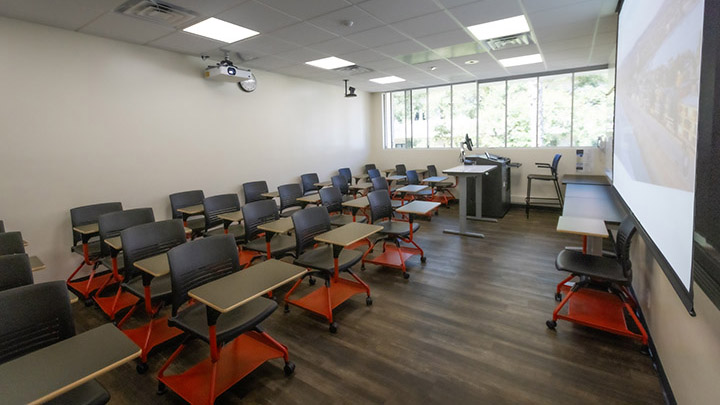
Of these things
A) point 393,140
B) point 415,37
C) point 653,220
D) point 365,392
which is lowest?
point 365,392

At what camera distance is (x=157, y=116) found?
15.1 feet

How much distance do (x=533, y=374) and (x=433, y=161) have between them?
21.6ft

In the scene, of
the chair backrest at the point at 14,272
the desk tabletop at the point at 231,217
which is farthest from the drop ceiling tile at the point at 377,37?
the chair backrest at the point at 14,272

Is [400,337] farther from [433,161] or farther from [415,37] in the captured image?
[433,161]

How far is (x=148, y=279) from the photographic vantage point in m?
2.43

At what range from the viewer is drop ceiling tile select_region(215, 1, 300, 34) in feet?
10.8

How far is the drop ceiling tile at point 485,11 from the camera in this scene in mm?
3359

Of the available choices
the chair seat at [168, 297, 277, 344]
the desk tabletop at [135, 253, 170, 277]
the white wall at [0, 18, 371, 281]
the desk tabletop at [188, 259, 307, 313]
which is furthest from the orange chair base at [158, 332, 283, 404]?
the white wall at [0, 18, 371, 281]

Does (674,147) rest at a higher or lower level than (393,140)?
lower

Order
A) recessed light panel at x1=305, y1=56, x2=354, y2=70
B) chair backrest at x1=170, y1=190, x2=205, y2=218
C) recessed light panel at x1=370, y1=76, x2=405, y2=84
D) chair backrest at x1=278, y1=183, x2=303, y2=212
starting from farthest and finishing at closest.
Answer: recessed light panel at x1=370, y1=76, x2=405, y2=84 → recessed light panel at x1=305, y1=56, x2=354, y2=70 → chair backrest at x1=278, y1=183, x2=303, y2=212 → chair backrest at x1=170, y1=190, x2=205, y2=218

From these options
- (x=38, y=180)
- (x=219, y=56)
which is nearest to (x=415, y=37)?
(x=219, y=56)

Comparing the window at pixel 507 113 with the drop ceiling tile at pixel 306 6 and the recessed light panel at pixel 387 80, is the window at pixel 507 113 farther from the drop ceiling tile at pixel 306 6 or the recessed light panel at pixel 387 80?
the drop ceiling tile at pixel 306 6

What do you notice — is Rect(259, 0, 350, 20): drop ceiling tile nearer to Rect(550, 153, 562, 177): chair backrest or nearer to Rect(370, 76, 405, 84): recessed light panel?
Rect(370, 76, 405, 84): recessed light panel

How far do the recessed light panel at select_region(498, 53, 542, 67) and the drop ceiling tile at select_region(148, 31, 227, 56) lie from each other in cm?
453
